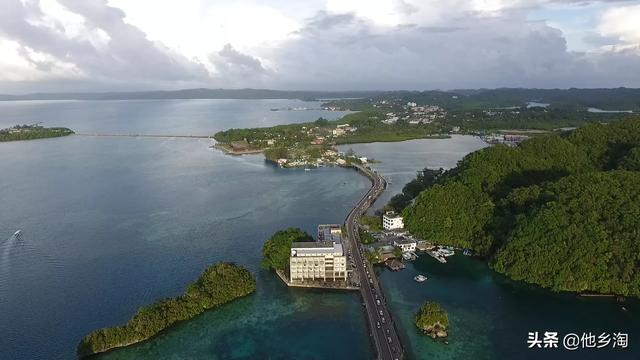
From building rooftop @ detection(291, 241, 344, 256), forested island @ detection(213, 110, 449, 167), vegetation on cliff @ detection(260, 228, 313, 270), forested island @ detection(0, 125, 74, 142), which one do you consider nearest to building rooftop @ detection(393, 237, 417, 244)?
building rooftop @ detection(291, 241, 344, 256)

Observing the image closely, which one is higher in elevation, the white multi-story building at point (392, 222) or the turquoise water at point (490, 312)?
the white multi-story building at point (392, 222)

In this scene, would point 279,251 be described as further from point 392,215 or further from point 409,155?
point 409,155

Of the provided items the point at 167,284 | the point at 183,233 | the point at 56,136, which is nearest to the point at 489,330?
the point at 167,284

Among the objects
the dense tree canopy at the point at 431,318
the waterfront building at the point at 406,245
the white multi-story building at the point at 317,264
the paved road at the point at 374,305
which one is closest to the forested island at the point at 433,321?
the dense tree canopy at the point at 431,318

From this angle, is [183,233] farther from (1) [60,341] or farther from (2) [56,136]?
(2) [56,136]

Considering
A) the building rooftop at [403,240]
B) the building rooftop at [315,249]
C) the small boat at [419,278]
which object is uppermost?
the building rooftop at [315,249]

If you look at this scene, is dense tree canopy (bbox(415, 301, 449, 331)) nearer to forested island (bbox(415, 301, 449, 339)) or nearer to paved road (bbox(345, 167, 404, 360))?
forested island (bbox(415, 301, 449, 339))

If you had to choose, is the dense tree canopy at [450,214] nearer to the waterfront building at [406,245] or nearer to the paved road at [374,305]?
the waterfront building at [406,245]
